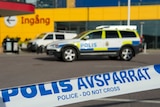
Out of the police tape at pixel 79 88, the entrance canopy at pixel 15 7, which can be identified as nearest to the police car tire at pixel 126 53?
the entrance canopy at pixel 15 7

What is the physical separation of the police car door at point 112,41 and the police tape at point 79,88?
1342cm

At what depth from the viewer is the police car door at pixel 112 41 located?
2034 cm

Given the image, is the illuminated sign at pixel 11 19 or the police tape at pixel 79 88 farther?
the illuminated sign at pixel 11 19

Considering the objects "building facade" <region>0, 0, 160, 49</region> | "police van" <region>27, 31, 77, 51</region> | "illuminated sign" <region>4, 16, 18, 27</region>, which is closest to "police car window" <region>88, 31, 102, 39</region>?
"police van" <region>27, 31, 77, 51</region>

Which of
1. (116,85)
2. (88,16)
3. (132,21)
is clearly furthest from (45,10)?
(116,85)

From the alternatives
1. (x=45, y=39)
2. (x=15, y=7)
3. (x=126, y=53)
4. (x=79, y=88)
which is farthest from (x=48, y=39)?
(x=79, y=88)

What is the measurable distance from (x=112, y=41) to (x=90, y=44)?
125 centimetres

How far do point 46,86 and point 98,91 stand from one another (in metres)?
1.01

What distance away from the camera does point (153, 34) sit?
4497 cm

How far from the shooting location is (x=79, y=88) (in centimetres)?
577

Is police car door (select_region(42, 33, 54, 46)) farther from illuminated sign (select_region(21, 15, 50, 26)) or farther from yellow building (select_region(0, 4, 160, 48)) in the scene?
illuminated sign (select_region(21, 15, 50, 26))

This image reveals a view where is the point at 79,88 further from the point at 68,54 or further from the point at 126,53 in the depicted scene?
the point at 126,53

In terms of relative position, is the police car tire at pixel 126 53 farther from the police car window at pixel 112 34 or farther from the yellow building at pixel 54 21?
the yellow building at pixel 54 21

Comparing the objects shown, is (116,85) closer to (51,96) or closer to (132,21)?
(51,96)
